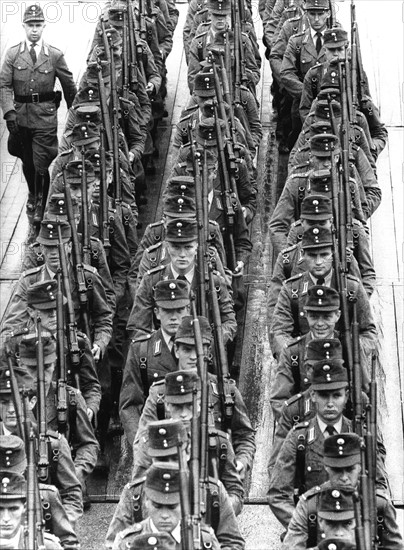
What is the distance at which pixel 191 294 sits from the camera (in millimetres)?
18062

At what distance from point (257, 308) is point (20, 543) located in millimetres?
7170

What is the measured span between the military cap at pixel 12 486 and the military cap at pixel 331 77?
878cm

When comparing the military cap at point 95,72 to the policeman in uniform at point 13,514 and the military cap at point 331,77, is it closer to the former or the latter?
the military cap at point 331,77

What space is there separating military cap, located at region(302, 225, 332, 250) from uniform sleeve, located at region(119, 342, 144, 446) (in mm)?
2177

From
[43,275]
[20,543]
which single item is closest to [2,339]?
[43,275]

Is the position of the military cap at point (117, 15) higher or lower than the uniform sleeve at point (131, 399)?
higher

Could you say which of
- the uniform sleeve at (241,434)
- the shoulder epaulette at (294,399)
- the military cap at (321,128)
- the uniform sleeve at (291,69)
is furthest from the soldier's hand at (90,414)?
the uniform sleeve at (291,69)

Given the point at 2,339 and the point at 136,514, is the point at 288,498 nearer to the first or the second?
the point at 136,514

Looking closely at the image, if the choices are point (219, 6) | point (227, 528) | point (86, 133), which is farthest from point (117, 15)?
point (227, 528)

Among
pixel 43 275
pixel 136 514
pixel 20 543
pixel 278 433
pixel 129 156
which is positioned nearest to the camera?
pixel 20 543

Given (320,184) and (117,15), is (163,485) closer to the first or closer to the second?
(320,184)

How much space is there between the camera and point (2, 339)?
19.5 meters

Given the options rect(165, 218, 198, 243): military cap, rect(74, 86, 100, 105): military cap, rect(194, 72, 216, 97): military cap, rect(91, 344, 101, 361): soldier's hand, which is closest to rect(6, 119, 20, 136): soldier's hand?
rect(74, 86, 100, 105): military cap

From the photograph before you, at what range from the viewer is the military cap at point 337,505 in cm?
1540
